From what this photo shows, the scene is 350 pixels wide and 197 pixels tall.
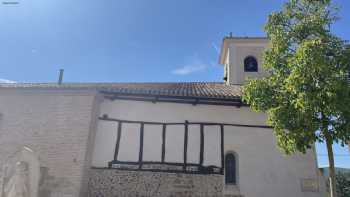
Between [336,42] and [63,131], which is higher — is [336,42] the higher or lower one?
the higher one

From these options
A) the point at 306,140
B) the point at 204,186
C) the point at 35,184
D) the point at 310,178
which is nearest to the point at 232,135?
the point at 204,186

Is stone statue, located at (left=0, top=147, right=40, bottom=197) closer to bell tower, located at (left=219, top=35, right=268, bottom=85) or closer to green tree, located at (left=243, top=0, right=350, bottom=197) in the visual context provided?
green tree, located at (left=243, top=0, right=350, bottom=197)

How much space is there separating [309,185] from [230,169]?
2.59 metres

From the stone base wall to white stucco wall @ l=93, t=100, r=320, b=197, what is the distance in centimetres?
45

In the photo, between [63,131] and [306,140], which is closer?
[306,140]

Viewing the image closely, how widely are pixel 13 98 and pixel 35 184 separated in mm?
3124

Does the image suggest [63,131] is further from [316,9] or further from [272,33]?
[316,9]

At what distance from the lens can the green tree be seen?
18.9ft

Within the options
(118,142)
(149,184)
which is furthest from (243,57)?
(149,184)

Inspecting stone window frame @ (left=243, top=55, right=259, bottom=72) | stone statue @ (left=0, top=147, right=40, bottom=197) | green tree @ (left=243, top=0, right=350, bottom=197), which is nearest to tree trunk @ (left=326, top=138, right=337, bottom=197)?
green tree @ (left=243, top=0, right=350, bottom=197)

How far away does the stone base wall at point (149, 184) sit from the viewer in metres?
8.84

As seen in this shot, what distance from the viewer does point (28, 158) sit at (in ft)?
28.4

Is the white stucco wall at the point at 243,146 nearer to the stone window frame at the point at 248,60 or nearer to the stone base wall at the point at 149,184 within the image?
the stone base wall at the point at 149,184

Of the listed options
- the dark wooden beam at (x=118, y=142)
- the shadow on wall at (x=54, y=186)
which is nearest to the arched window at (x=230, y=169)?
the dark wooden beam at (x=118, y=142)
